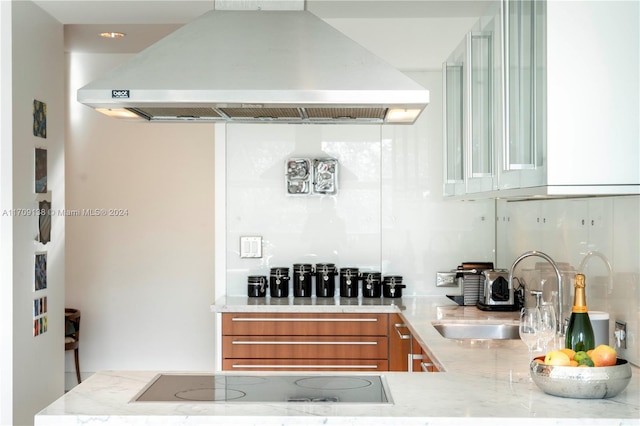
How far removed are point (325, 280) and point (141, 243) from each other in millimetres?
2487

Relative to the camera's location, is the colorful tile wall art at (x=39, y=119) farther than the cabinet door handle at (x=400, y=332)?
Yes

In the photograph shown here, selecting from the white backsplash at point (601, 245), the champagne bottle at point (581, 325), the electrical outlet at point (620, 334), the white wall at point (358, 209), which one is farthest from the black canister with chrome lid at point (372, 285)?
the champagne bottle at point (581, 325)

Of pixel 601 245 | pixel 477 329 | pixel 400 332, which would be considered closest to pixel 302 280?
pixel 400 332

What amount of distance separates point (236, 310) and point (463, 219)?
162 centimetres

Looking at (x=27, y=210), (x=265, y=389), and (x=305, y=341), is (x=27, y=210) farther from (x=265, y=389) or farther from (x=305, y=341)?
(x=265, y=389)

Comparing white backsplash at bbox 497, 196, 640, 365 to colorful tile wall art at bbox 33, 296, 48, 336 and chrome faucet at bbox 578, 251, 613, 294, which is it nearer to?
chrome faucet at bbox 578, 251, 613, 294

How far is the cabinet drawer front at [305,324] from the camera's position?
14.9ft

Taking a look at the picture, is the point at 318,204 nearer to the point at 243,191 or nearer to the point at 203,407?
the point at 243,191

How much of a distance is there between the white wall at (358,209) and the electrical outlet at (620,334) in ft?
7.54

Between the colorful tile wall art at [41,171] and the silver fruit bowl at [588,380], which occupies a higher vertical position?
the colorful tile wall art at [41,171]

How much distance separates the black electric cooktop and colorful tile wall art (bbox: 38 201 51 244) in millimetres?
2256

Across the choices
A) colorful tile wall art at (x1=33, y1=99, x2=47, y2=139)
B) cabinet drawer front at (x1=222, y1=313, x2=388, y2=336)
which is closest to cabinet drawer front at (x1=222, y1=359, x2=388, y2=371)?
cabinet drawer front at (x1=222, y1=313, x2=388, y2=336)

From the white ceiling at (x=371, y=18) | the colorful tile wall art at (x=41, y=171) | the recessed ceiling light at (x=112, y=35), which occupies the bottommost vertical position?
the colorful tile wall art at (x=41, y=171)

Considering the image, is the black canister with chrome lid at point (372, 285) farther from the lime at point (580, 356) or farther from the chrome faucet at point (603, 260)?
the lime at point (580, 356)
